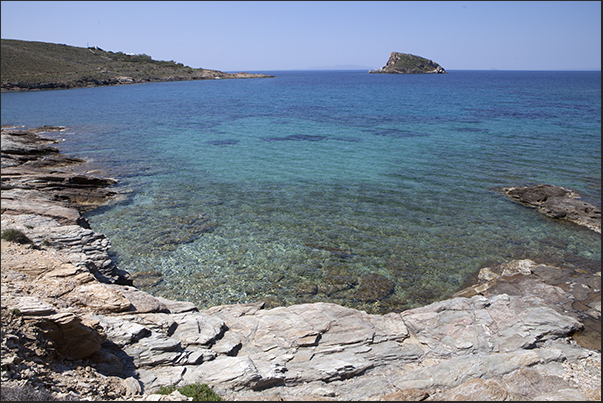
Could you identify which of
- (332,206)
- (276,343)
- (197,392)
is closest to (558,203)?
(332,206)

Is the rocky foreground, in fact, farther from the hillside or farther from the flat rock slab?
the hillside

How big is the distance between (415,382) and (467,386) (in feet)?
3.93

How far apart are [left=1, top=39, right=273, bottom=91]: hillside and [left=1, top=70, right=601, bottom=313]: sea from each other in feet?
252

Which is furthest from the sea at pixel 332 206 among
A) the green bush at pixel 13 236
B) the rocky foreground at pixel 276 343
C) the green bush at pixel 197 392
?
the green bush at pixel 197 392

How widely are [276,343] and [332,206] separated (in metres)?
13.5

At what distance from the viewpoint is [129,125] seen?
169 feet

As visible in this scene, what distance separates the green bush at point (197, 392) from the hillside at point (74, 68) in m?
124

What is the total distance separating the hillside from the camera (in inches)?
4271

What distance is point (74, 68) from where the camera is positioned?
134 metres

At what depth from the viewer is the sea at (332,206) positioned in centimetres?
1598

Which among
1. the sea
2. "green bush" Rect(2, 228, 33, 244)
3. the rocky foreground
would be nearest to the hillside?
the sea

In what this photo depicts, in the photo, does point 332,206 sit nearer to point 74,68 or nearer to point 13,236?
point 13,236

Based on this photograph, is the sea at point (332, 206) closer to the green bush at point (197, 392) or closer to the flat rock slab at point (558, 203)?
the flat rock slab at point (558, 203)

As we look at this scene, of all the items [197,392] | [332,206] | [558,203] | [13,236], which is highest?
[13,236]
